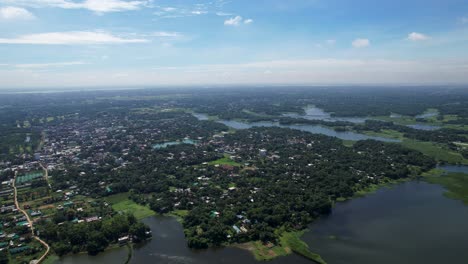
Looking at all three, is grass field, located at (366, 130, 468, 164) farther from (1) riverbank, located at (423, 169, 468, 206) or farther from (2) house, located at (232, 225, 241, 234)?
(2) house, located at (232, 225, 241, 234)

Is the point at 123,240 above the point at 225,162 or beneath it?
beneath

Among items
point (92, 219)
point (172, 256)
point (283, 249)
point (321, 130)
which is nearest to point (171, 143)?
point (92, 219)

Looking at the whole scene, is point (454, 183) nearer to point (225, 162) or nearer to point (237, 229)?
point (237, 229)

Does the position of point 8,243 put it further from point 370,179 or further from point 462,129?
point 462,129

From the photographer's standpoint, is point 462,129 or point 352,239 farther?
point 462,129

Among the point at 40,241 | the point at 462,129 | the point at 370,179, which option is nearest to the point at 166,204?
the point at 40,241
